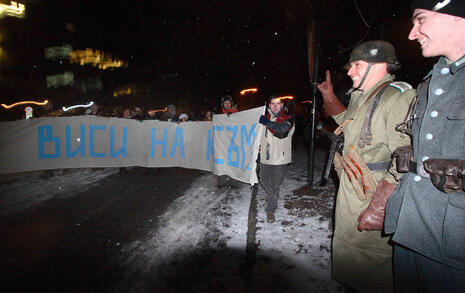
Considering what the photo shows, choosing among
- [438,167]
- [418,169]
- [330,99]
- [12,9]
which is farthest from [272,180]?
[12,9]

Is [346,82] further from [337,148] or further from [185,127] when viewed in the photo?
[337,148]

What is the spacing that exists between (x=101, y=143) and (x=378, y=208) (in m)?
6.60

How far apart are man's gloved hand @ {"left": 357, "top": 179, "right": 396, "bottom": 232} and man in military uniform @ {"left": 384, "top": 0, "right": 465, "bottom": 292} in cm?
19

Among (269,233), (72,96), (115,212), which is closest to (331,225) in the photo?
(269,233)

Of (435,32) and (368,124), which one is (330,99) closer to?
(368,124)

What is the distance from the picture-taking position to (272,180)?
408cm

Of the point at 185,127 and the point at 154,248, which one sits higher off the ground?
the point at 185,127

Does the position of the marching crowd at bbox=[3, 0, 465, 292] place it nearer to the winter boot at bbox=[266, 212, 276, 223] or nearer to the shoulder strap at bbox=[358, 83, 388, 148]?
the shoulder strap at bbox=[358, 83, 388, 148]

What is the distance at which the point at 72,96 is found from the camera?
2855 cm

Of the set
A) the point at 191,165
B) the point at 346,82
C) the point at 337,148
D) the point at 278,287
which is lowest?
the point at 278,287

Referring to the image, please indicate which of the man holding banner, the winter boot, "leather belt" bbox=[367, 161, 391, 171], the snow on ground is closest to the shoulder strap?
"leather belt" bbox=[367, 161, 391, 171]

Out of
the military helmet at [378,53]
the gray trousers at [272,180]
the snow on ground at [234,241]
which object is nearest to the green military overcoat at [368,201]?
the military helmet at [378,53]

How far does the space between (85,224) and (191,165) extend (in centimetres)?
288

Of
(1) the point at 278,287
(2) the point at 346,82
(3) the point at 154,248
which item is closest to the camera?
(1) the point at 278,287
